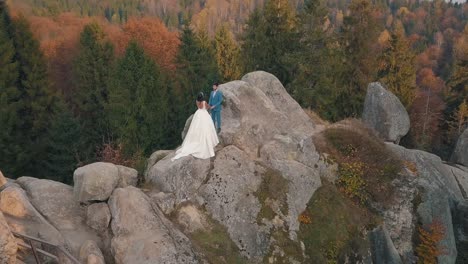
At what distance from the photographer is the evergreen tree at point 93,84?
39000mm

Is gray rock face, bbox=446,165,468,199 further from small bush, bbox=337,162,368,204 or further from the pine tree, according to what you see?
the pine tree

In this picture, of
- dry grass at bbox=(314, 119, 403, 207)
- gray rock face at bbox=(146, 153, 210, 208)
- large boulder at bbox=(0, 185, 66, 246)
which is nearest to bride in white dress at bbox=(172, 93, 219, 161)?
gray rock face at bbox=(146, 153, 210, 208)

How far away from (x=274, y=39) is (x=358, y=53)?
9325mm

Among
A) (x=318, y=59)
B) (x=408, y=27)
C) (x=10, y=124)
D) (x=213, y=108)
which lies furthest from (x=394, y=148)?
(x=408, y=27)

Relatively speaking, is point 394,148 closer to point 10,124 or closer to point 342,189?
point 342,189

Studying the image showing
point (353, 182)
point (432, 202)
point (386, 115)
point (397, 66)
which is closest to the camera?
point (353, 182)

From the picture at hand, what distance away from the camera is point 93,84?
39.9 m

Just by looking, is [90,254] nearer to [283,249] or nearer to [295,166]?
[283,249]

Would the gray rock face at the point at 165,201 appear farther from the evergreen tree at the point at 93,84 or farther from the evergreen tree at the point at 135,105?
the evergreen tree at the point at 93,84

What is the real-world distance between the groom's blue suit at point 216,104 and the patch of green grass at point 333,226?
6234mm

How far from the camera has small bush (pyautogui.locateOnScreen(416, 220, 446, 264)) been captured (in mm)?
19875

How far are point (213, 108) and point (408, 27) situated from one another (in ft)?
553

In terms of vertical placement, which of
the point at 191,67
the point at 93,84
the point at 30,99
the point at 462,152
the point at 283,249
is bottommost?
the point at 462,152

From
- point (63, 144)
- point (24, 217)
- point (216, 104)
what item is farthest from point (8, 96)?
point (216, 104)
